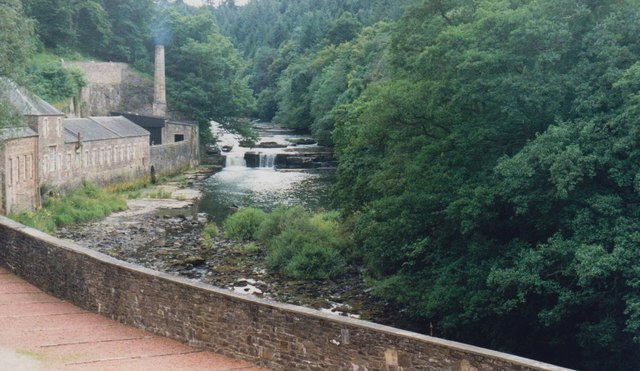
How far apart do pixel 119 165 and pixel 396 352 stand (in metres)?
45.5

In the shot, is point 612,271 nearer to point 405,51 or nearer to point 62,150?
point 405,51

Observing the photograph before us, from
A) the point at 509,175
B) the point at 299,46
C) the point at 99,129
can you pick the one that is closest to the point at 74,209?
the point at 99,129

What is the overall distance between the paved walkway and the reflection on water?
26188 mm

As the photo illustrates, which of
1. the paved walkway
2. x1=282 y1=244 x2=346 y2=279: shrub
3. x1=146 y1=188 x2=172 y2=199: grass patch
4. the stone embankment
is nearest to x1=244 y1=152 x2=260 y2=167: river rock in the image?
x1=146 y1=188 x2=172 y2=199: grass patch

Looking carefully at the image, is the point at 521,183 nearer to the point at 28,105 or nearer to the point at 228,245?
the point at 228,245

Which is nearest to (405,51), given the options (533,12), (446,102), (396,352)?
(446,102)

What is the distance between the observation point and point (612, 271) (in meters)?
16.4

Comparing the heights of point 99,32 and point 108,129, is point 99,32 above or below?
above

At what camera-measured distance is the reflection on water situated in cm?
4475

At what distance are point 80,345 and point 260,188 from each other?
39.7 metres

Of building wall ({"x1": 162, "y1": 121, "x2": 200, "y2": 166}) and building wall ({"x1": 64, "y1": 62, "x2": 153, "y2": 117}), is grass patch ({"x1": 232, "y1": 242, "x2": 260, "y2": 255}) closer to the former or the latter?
building wall ({"x1": 162, "y1": 121, "x2": 200, "y2": 166})

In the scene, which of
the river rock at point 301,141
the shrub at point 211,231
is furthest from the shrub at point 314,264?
the river rock at point 301,141

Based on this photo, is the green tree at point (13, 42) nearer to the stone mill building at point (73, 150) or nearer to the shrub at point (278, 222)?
the stone mill building at point (73, 150)

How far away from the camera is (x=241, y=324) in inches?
469
